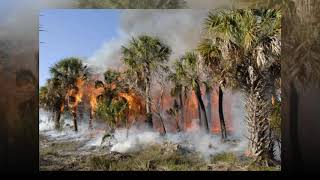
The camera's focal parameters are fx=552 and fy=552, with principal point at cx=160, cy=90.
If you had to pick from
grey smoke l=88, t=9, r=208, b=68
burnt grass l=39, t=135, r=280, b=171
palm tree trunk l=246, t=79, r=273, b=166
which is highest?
grey smoke l=88, t=9, r=208, b=68

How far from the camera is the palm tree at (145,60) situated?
8.12 m

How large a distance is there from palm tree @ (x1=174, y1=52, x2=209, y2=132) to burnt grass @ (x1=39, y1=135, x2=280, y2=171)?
51cm

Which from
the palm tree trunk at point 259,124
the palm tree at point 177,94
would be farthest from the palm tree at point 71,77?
the palm tree trunk at point 259,124

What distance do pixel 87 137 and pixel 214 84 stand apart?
204cm

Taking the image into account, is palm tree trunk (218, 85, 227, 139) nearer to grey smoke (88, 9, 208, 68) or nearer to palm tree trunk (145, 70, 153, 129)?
grey smoke (88, 9, 208, 68)

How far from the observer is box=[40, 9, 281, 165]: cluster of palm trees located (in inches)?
318

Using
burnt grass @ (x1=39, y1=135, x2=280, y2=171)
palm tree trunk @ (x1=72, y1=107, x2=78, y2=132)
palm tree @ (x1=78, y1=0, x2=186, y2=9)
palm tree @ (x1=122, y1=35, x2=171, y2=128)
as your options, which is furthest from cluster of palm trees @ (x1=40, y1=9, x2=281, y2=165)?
palm tree @ (x1=78, y1=0, x2=186, y2=9)

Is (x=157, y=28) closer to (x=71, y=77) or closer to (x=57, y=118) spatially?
(x=71, y=77)

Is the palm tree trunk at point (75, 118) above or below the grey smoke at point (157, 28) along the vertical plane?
below

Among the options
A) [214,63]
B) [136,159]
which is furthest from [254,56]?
[136,159]

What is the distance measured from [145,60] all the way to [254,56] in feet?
5.28

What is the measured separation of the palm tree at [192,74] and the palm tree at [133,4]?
759 mm

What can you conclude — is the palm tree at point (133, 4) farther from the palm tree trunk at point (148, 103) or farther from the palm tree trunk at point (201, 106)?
the palm tree trunk at point (201, 106)

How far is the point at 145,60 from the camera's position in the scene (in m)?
8.17
